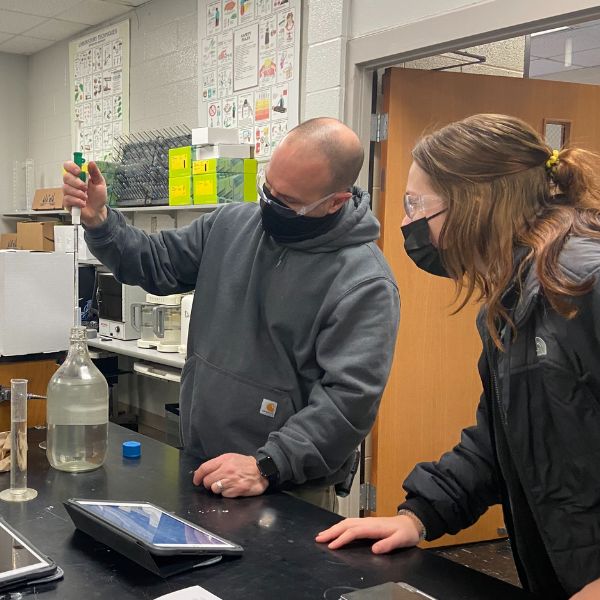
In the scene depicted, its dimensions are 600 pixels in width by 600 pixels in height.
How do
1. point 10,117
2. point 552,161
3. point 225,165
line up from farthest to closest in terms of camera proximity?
point 10,117
point 225,165
point 552,161

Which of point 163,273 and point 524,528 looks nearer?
point 524,528

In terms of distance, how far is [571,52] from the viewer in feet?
18.7

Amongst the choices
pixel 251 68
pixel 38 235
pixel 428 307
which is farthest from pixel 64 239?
pixel 428 307

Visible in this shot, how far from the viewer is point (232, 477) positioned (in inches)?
51.6

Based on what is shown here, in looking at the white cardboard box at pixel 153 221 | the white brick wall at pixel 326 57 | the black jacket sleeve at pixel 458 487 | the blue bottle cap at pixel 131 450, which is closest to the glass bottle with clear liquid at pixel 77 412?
the blue bottle cap at pixel 131 450

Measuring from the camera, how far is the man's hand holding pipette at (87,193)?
1576 mm

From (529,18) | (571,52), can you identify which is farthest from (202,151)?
(571,52)

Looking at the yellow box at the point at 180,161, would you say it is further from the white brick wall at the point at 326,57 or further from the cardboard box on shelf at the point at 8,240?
the cardboard box on shelf at the point at 8,240

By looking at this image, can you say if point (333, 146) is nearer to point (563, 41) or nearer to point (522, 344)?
point (522, 344)

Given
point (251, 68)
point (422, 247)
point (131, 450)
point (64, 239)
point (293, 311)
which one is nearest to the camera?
point (422, 247)

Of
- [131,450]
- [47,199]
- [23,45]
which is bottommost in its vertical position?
[131,450]

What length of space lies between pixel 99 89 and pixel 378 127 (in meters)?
2.70

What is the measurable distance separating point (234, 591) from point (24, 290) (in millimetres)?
1112

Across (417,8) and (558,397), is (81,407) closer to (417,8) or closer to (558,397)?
(558,397)
